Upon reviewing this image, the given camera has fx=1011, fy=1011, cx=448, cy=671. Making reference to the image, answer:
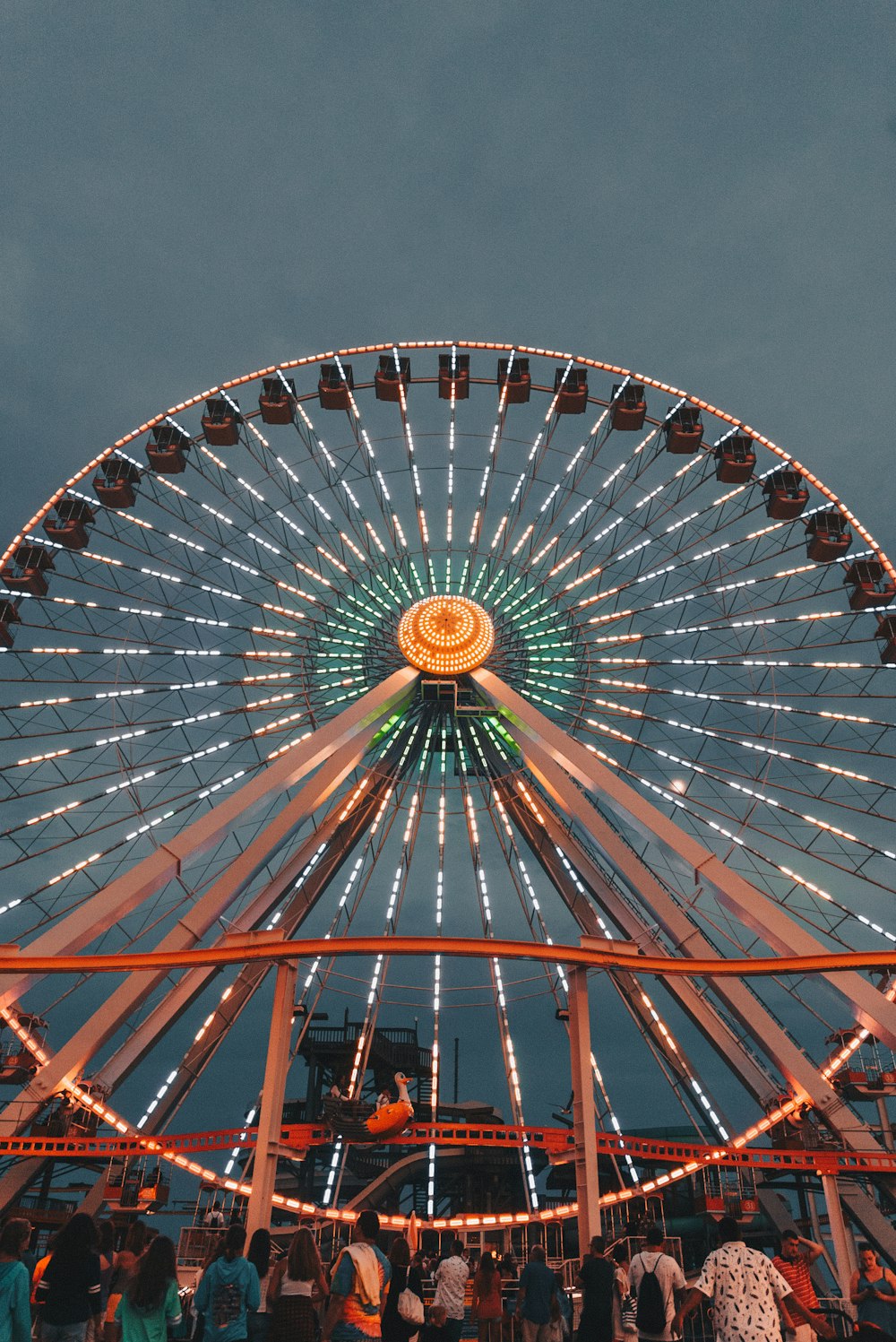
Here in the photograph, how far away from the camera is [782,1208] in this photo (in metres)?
22.4

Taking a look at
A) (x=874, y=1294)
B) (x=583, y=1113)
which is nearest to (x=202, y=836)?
(x=583, y=1113)

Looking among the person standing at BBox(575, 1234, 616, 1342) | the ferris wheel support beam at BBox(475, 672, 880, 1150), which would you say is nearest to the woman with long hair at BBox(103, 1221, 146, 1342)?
the person standing at BBox(575, 1234, 616, 1342)

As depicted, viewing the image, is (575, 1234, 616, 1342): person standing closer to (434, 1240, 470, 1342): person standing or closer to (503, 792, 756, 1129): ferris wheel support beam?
(434, 1240, 470, 1342): person standing

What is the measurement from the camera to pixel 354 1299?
5.79 meters

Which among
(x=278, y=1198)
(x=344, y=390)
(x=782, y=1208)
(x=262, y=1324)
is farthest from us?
(x=344, y=390)

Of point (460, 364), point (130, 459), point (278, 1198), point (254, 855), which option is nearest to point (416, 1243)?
point (278, 1198)

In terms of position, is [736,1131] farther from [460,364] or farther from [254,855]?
[460,364]

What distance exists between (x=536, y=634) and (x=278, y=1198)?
482 inches

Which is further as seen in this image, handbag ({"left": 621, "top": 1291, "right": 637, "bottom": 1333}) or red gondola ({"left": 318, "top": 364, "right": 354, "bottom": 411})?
red gondola ({"left": 318, "top": 364, "right": 354, "bottom": 411})

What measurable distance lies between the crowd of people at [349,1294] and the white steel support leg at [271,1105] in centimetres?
316

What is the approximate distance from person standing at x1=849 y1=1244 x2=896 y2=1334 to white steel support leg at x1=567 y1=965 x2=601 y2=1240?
13.1 feet

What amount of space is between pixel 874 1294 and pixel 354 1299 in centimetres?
358

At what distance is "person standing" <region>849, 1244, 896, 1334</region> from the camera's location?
263 inches

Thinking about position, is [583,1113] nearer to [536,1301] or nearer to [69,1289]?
[536,1301]
